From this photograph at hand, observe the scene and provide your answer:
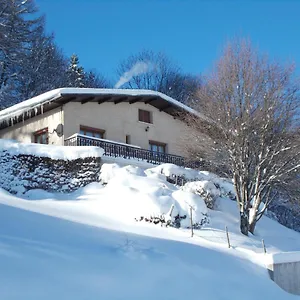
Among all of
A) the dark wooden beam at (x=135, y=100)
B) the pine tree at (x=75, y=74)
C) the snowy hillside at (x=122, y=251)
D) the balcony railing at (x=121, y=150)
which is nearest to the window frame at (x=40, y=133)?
the balcony railing at (x=121, y=150)

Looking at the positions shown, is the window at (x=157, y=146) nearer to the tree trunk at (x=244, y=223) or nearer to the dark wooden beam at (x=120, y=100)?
the dark wooden beam at (x=120, y=100)

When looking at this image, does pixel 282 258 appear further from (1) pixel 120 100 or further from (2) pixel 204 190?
(1) pixel 120 100

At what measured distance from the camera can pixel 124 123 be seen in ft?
72.2

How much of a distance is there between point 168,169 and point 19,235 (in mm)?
10416

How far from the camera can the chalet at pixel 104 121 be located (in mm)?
18734

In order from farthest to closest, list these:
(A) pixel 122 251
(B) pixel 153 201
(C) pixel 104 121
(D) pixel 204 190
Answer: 1. (C) pixel 104 121
2. (D) pixel 204 190
3. (B) pixel 153 201
4. (A) pixel 122 251

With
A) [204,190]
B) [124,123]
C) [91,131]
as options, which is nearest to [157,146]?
[124,123]

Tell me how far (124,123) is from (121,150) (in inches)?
141

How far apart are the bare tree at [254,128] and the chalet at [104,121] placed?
133 inches

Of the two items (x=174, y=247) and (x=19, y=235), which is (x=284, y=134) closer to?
(x=174, y=247)

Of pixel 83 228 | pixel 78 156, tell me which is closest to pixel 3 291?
pixel 83 228

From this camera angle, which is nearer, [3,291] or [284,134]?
[3,291]

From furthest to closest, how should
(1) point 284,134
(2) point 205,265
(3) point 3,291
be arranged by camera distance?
(1) point 284,134 < (2) point 205,265 < (3) point 3,291

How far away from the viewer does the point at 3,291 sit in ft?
16.7
